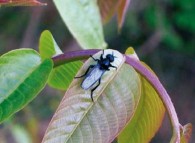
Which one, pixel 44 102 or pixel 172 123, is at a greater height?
pixel 172 123

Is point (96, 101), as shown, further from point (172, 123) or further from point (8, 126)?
point (8, 126)

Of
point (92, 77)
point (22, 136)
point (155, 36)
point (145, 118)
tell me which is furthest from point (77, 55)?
point (155, 36)

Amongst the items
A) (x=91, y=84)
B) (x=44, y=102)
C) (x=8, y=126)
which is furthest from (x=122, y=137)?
(x=44, y=102)

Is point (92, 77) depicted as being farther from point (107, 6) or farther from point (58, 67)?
point (107, 6)

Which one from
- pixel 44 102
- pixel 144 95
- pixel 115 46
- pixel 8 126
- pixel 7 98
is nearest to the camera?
pixel 7 98

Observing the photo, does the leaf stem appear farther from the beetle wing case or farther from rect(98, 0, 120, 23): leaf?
rect(98, 0, 120, 23): leaf

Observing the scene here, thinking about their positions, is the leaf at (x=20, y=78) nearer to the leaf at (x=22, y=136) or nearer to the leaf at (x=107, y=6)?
the leaf at (x=107, y=6)
